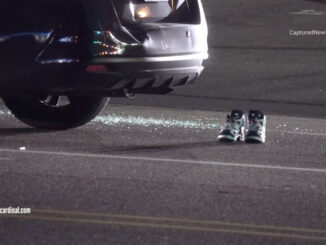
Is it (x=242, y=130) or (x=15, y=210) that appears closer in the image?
(x=15, y=210)

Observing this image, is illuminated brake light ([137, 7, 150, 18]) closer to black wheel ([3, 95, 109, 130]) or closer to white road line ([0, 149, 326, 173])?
white road line ([0, 149, 326, 173])

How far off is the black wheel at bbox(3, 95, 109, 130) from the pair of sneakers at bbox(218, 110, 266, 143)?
51.0 inches

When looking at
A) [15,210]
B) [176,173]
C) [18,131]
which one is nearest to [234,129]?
[176,173]

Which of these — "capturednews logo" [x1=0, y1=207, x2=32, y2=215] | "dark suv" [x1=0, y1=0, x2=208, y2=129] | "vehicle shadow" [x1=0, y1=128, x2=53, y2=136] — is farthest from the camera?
"vehicle shadow" [x1=0, y1=128, x2=53, y2=136]

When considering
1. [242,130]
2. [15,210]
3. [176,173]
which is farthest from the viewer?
[242,130]

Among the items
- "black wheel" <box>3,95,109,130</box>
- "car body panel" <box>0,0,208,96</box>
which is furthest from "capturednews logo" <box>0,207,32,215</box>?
"black wheel" <box>3,95,109,130</box>

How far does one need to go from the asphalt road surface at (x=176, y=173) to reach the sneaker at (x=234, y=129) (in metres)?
0.15

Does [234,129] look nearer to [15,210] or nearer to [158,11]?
[158,11]

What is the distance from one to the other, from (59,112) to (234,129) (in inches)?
67.5

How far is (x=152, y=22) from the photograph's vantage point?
10547 mm

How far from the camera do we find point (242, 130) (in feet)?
37.1

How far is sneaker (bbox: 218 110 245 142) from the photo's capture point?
437 inches

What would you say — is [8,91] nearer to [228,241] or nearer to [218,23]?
[228,241]

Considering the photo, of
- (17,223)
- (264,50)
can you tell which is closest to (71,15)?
(17,223)
